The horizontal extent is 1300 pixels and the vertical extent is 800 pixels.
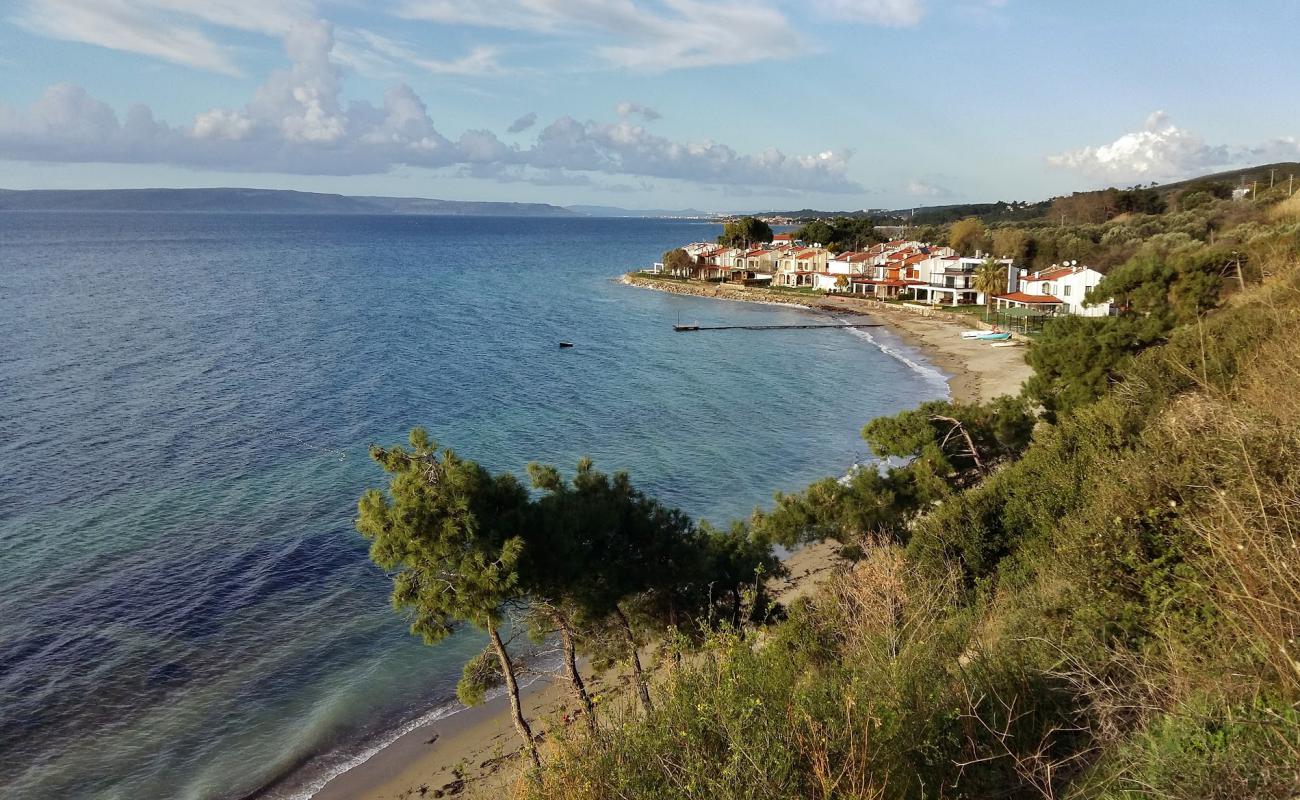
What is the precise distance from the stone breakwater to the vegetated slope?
5301cm

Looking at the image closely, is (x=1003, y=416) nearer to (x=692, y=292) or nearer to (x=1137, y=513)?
(x=1137, y=513)

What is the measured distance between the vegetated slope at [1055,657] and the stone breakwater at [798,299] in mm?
53005

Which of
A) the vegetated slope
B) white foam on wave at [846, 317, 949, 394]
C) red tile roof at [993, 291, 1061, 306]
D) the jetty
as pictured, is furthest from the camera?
the jetty

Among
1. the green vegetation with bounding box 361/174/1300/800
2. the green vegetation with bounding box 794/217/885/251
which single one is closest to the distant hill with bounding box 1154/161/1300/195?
the green vegetation with bounding box 794/217/885/251

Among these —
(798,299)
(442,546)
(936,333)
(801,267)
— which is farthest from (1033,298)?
(442,546)

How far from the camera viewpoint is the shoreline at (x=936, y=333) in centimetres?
4172

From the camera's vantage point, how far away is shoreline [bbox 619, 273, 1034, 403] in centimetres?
4172

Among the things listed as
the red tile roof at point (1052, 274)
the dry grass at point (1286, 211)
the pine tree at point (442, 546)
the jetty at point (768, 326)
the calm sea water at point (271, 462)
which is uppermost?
the dry grass at point (1286, 211)

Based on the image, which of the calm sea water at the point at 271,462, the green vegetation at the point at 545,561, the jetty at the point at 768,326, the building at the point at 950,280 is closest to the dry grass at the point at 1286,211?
the building at the point at 950,280

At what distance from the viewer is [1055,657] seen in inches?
298

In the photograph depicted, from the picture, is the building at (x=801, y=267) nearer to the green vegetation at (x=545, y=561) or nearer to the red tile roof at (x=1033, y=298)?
the red tile roof at (x=1033, y=298)

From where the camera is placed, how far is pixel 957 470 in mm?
18688

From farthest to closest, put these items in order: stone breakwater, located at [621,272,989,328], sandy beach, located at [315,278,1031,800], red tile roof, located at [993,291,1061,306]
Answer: stone breakwater, located at [621,272,989,328] < red tile roof, located at [993,291,1061,306] < sandy beach, located at [315,278,1031,800]

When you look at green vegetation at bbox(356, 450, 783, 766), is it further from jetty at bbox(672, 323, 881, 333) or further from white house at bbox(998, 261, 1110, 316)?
jetty at bbox(672, 323, 881, 333)
